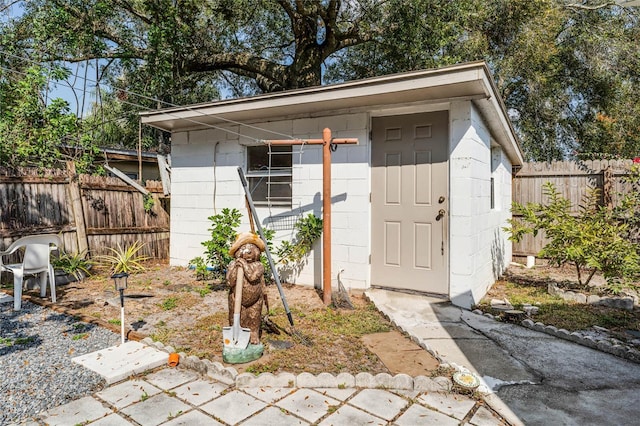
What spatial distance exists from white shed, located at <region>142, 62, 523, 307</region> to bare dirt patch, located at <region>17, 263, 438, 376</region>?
0.85 meters

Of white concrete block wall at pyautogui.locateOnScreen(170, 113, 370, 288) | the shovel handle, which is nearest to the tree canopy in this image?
white concrete block wall at pyautogui.locateOnScreen(170, 113, 370, 288)

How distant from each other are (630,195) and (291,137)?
4.94 m

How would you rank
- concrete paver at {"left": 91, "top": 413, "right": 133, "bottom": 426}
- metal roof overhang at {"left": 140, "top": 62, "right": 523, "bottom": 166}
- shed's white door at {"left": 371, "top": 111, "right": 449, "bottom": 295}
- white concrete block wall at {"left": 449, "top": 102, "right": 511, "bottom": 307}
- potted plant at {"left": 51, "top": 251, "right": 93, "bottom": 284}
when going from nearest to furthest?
1. concrete paver at {"left": 91, "top": 413, "right": 133, "bottom": 426}
2. metal roof overhang at {"left": 140, "top": 62, "right": 523, "bottom": 166}
3. white concrete block wall at {"left": 449, "top": 102, "right": 511, "bottom": 307}
4. shed's white door at {"left": 371, "top": 111, "right": 449, "bottom": 295}
5. potted plant at {"left": 51, "top": 251, "right": 93, "bottom": 284}

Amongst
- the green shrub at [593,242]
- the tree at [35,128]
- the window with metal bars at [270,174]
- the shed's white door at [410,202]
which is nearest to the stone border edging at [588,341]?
the shed's white door at [410,202]

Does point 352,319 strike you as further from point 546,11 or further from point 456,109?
point 546,11

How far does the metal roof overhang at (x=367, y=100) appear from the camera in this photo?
4016 mm

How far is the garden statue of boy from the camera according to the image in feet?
10.2

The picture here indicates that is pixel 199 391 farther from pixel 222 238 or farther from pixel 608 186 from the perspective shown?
pixel 608 186

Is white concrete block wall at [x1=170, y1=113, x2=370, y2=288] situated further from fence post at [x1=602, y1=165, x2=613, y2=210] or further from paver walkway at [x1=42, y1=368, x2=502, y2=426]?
fence post at [x1=602, y1=165, x2=613, y2=210]

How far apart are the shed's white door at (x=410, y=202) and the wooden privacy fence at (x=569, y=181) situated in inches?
154

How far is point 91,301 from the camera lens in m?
4.79

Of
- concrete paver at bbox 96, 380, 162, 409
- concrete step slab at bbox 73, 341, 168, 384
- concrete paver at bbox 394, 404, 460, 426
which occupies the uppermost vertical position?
concrete step slab at bbox 73, 341, 168, 384

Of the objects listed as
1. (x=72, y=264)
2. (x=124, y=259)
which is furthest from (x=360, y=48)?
(x=72, y=264)

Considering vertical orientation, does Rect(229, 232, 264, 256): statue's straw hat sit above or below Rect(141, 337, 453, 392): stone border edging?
above
